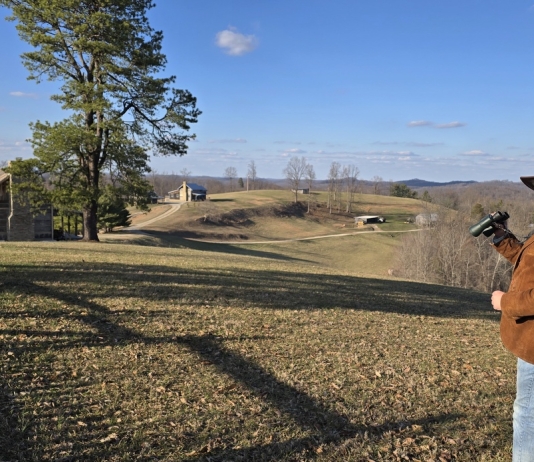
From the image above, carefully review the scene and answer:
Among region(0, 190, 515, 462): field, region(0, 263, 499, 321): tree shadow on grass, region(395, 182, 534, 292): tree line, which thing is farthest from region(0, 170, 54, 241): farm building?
region(395, 182, 534, 292): tree line

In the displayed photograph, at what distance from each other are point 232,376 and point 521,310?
3.28 meters

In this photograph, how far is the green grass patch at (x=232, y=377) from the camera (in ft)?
12.0

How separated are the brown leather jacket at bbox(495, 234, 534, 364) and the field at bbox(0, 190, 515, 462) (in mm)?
1520

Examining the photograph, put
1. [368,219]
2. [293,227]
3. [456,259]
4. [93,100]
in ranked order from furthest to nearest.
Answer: [368,219] < [293,227] < [456,259] < [93,100]

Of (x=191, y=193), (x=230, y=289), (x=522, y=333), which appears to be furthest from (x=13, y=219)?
(x=191, y=193)

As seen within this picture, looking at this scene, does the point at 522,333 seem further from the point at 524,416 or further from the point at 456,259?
the point at 456,259

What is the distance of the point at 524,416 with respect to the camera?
2717 mm

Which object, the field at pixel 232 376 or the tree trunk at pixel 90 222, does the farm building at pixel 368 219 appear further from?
the field at pixel 232 376

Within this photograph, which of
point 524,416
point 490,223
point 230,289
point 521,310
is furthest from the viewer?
point 230,289

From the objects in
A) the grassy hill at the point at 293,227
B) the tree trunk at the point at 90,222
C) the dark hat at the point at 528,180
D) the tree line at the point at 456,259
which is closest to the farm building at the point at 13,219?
the tree trunk at the point at 90,222

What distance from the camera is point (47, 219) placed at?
25.0 meters

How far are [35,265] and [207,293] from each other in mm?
4171

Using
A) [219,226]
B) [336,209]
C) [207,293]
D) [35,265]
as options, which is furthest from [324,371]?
[336,209]

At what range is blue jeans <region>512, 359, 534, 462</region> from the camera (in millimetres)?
2658
